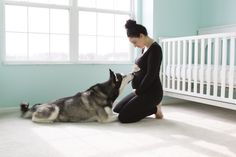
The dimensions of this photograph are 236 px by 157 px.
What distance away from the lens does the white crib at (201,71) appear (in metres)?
2.90

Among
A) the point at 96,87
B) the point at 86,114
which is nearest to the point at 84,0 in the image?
the point at 96,87

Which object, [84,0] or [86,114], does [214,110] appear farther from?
Result: [84,0]

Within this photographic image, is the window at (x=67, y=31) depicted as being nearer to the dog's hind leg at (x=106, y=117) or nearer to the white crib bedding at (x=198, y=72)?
the white crib bedding at (x=198, y=72)

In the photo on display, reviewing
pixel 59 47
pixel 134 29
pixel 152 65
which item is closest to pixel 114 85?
pixel 152 65

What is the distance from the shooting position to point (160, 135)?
2.36 meters

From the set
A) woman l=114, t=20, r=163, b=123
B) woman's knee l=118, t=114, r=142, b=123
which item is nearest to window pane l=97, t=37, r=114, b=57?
woman l=114, t=20, r=163, b=123

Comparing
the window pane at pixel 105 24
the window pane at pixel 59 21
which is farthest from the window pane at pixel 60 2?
the window pane at pixel 105 24

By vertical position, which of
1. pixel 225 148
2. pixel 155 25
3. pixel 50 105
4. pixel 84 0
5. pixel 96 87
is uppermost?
pixel 84 0

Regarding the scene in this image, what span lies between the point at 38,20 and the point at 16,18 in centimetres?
27

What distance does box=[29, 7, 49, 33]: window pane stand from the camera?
3602 millimetres

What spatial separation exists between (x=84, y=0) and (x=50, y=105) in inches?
70.3

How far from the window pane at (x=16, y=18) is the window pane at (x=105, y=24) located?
1.06 meters

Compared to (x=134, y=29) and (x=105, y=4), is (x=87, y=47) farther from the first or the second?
(x=134, y=29)

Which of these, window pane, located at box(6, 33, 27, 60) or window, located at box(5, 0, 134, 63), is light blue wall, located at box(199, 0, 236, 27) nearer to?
window, located at box(5, 0, 134, 63)
